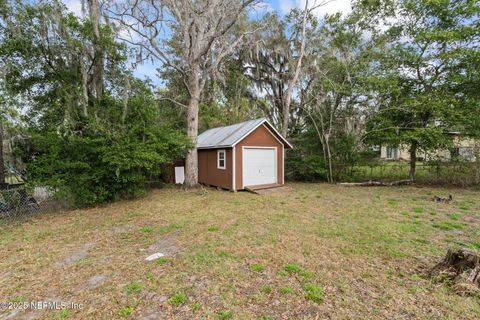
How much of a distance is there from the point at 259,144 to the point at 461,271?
8.10 m

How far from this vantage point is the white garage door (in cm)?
1010

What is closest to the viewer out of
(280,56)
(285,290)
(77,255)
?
(285,290)

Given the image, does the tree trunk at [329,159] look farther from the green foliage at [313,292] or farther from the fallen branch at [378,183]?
the green foliage at [313,292]

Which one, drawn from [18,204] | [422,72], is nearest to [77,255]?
[18,204]

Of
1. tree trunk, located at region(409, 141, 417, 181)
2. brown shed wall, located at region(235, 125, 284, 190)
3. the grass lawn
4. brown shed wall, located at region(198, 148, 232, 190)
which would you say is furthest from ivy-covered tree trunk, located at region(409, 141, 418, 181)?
brown shed wall, located at region(198, 148, 232, 190)

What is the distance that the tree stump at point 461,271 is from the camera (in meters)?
2.58

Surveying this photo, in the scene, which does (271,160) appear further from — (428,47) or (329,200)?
(428,47)

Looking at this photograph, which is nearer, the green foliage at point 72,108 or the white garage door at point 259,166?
the green foliage at point 72,108

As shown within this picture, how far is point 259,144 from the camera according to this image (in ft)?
34.1

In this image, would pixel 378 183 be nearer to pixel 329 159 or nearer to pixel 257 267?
pixel 329 159

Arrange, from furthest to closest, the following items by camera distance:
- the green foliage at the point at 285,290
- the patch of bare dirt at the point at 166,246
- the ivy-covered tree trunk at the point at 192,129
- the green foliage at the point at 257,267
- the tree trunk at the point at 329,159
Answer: the tree trunk at the point at 329,159
the ivy-covered tree trunk at the point at 192,129
the patch of bare dirt at the point at 166,246
the green foliage at the point at 257,267
the green foliage at the point at 285,290

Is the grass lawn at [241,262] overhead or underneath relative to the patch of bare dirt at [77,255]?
overhead

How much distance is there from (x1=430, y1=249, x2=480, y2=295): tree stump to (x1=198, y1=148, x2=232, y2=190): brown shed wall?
24.6 feet

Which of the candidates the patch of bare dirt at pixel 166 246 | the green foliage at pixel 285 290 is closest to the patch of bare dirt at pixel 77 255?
the patch of bare dirt at pixel 166 246
